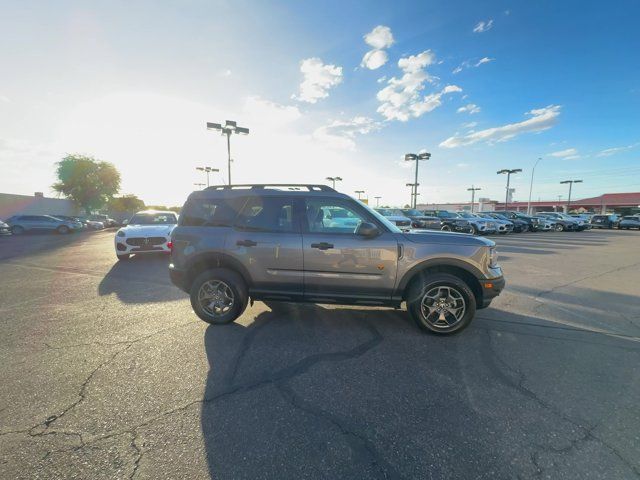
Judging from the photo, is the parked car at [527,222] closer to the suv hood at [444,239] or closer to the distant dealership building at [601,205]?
the suv hood at [444,239]

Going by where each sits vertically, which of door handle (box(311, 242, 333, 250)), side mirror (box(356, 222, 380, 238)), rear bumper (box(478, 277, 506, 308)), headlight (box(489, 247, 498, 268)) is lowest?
rear bumper (box(478, 277, 506, 308))

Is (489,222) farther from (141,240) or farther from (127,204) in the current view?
(127,204)

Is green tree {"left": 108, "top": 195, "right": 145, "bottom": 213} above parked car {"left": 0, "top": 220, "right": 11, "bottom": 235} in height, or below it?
above

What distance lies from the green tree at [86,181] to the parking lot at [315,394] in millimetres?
44556

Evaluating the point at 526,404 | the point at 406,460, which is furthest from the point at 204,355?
the point at 526,404

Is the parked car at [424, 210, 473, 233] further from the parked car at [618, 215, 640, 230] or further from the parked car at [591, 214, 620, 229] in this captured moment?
the parked car at [618, 215, 640, 230]

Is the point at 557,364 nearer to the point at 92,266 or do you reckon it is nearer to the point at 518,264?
the point at 518,264

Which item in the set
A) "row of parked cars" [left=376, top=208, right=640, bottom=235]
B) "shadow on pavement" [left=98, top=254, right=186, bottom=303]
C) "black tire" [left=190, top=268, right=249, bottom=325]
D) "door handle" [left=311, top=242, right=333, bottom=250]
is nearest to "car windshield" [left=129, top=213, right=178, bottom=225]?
"shadow on pavement" [left=98, top=254, right=186, bottom=303]

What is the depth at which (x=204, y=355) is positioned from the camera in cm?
329

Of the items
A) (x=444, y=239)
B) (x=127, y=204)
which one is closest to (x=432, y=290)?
(x=444, y=239)

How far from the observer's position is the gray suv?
149 inches

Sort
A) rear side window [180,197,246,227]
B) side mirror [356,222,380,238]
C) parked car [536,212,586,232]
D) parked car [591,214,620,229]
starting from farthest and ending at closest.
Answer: parked car [591,214,620,229], parked car [536,212,586,232], rear side window [180,197,246,227], side mirror [356,222,380,238]

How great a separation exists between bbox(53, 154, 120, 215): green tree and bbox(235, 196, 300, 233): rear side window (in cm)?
4707

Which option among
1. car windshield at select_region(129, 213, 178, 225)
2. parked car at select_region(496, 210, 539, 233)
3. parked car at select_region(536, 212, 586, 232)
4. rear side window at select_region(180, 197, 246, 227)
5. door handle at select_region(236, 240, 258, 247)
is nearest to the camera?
door handle at select_region(236, 240, 258, 247)
